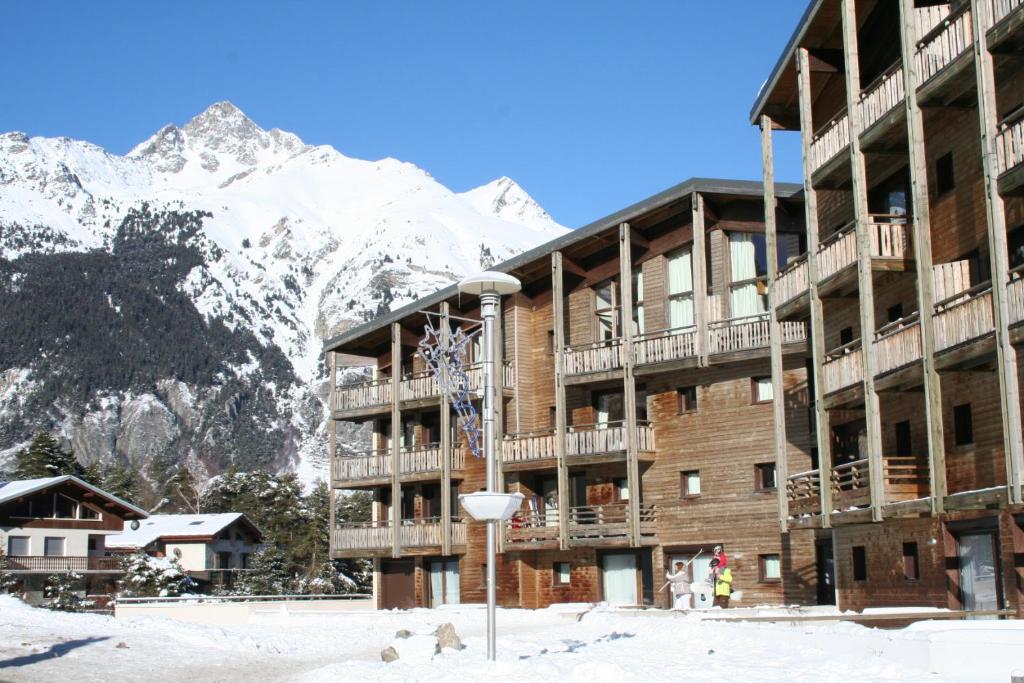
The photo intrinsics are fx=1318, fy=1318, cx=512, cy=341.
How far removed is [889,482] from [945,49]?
30.3 feet

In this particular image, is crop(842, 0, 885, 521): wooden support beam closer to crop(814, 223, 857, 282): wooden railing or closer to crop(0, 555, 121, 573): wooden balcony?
crop(814, 223, 857, 282): wooden railing

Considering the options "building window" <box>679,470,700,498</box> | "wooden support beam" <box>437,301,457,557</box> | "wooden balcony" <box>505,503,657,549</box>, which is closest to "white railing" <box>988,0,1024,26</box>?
"building window" <box>679,470,700,498</box>

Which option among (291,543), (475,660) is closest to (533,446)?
(475,660)

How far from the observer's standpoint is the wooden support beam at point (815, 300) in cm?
3117

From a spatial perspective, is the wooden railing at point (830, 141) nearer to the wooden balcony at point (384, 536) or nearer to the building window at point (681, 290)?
the building window at point (681, 290)

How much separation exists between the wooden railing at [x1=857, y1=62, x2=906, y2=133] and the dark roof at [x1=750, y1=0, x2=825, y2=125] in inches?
128

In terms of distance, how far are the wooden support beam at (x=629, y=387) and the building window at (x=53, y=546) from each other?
4889cm

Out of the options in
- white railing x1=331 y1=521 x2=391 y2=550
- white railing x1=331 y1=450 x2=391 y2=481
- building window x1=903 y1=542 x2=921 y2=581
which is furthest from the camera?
white railing x1=331 y1=450 x2=391 y2=481

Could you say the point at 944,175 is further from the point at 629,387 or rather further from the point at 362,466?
the point at 362,466

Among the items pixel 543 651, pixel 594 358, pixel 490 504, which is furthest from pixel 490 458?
pixel 594 358

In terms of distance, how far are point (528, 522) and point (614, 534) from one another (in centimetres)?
441

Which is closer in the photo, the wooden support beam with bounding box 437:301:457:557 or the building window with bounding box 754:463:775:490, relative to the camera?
the building window with bounding box 754:463:775:490

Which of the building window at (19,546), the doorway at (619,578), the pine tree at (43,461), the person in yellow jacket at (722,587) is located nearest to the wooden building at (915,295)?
the person in yellow jacket at (722,587)

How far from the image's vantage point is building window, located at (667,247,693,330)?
42.0 meters
